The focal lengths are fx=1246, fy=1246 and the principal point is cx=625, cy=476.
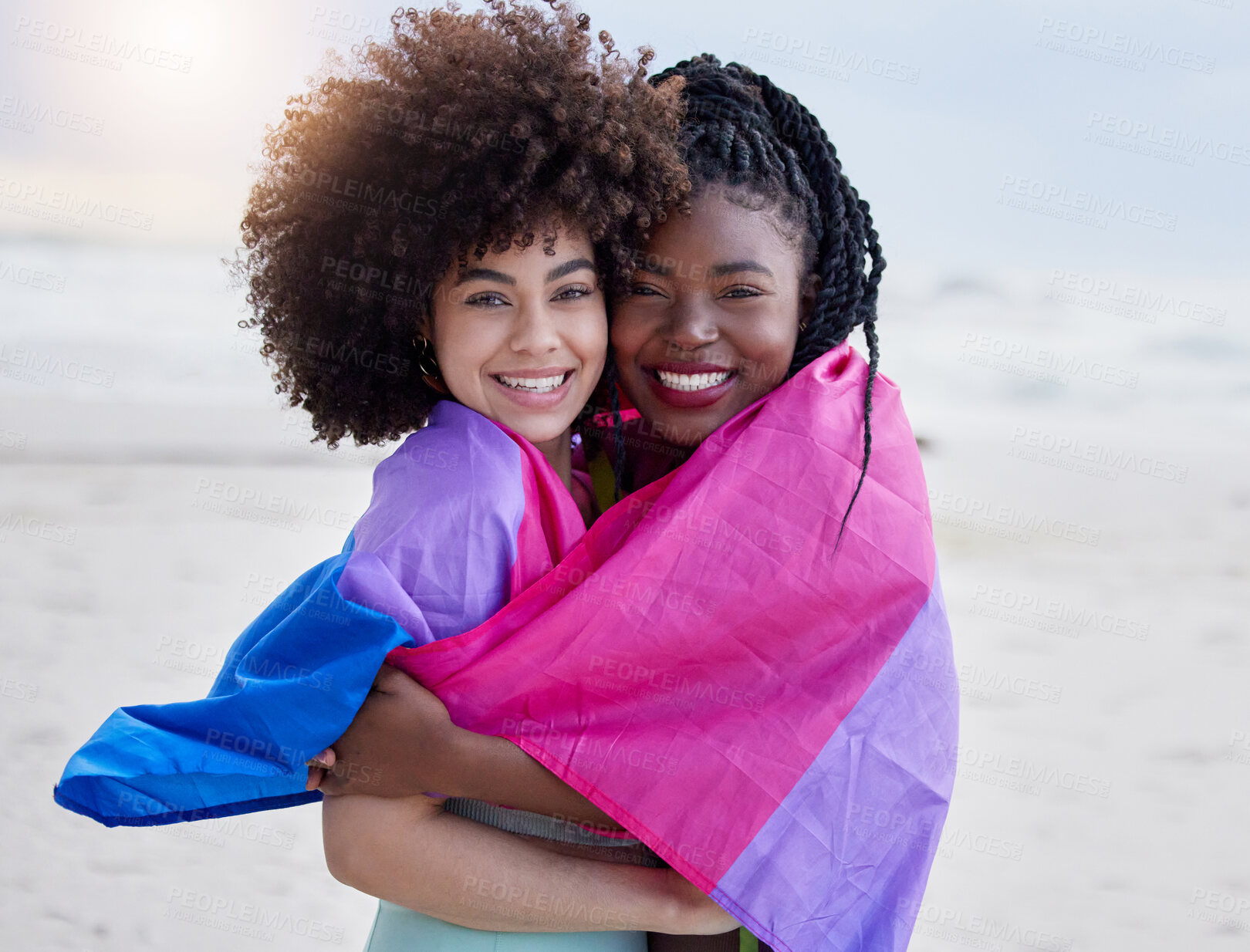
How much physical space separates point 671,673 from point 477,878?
0.40m

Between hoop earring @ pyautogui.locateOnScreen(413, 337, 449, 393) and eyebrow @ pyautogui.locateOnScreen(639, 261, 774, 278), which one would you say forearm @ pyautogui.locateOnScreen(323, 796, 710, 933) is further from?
eyebrow @ pyautogui.locateOnScreen(639, 261, 774, 278)

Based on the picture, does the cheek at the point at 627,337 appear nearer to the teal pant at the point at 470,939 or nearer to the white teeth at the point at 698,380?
the white teeth at the point at 698,380

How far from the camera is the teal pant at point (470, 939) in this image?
5.98 ft

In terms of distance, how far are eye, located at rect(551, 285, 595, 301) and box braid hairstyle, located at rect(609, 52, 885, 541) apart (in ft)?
0.58

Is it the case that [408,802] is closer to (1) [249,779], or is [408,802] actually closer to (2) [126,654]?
(1) [249,779]

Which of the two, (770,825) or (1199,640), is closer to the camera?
(770,825)

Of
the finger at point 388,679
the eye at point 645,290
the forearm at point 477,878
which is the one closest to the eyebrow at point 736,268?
the eye at point 645,290

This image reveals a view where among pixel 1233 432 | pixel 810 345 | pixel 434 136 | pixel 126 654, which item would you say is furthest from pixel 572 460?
pixel 1233 432

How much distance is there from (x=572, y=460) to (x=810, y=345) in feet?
1.57

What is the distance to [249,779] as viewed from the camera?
5.78ft

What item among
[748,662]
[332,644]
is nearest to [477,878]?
[332,644]

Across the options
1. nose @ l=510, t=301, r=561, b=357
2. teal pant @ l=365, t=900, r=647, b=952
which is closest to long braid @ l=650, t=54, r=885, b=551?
nose @ l=510, t=301, r=561, b=357

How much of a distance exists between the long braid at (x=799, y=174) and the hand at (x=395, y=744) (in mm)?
857

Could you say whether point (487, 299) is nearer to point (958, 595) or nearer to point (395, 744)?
point (395, 744)
